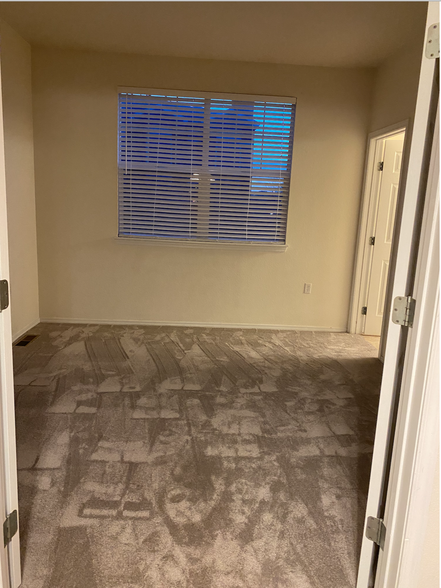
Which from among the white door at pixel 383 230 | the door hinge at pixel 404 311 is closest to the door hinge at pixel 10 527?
the door hinge at pixel 404 311

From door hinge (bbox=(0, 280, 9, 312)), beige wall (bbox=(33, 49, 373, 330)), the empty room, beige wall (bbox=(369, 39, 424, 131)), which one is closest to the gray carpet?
the empty room

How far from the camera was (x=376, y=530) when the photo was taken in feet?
4.71

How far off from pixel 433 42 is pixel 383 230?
3609 millimetres

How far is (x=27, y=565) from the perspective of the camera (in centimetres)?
159

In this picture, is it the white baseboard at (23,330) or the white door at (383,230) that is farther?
the white door at (383,230)

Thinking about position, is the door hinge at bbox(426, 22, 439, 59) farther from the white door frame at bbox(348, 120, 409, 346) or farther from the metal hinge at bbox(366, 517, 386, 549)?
the white door frame at bbox(348, 120, 409, 346)

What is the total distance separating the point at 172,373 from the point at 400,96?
3.17 metres

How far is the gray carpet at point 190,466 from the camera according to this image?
164cm

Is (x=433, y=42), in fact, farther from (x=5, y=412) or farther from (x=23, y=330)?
(x=23, y=330)

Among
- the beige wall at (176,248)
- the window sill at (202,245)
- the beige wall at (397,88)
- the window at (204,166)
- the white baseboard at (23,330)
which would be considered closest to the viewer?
the beige wall at (397,88)

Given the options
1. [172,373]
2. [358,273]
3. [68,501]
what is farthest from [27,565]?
[358,273]

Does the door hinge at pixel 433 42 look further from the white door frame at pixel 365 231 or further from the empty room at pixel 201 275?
the white door frame at pixel 365 231

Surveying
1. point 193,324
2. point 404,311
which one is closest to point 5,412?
point 404,311

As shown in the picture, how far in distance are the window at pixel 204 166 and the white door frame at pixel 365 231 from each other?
83cm
